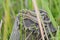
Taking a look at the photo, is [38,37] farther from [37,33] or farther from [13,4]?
[13,4]

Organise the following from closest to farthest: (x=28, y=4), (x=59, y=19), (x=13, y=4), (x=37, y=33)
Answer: (x=37, y=33)
(x=59, y=19)
(x=28, y=4)
(x=13, y=4)

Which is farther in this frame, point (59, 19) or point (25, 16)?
point (59, 19)

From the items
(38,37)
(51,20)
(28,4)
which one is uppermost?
(28,4)

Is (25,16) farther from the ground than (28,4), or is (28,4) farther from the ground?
(28,4)

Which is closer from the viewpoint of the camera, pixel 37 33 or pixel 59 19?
pixel 37 33

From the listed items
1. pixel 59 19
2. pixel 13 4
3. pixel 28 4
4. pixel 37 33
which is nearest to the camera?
pixel 37 33

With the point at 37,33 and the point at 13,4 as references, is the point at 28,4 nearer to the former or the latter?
the point at 13,4

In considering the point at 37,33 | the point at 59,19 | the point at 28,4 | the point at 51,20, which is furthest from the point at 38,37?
the point at 28,4

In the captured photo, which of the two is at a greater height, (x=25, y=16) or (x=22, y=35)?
(x=25, y=16)

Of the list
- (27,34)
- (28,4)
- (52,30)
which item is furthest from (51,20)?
(28,4)
